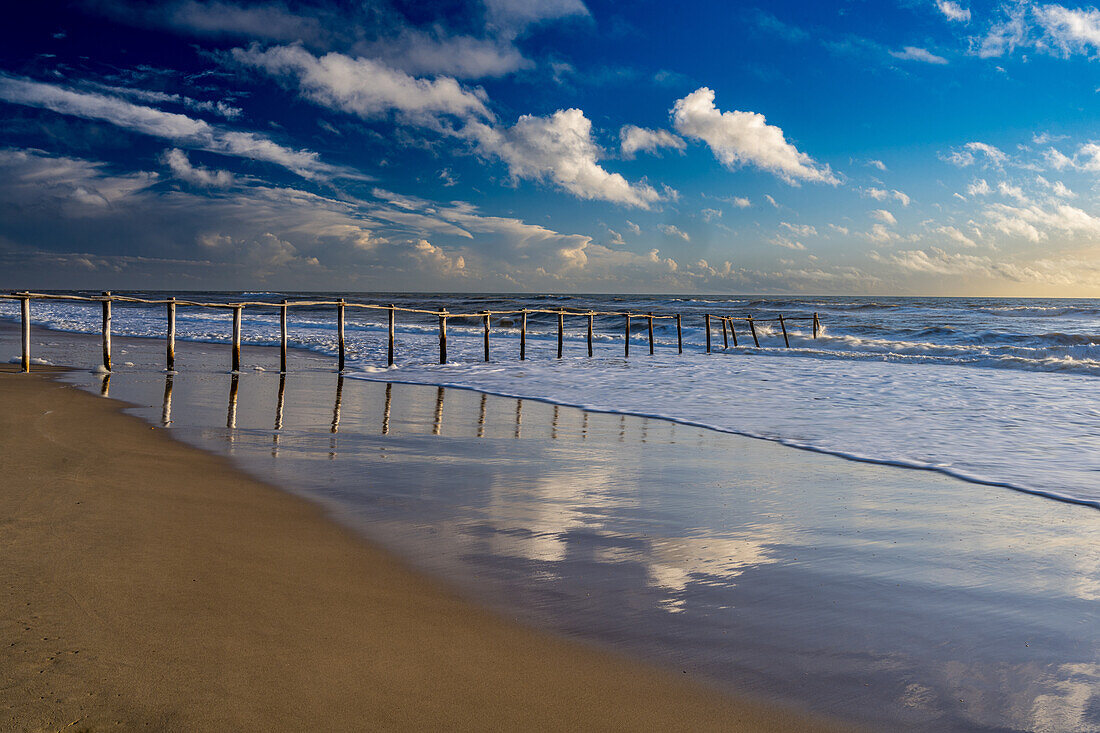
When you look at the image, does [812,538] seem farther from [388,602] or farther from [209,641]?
[209,641]

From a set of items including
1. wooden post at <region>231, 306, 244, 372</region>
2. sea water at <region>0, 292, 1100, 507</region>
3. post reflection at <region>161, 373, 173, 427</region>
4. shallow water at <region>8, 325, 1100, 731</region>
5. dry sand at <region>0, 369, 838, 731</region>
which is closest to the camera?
dry sand at <region>0, 369, 838, 731</region>

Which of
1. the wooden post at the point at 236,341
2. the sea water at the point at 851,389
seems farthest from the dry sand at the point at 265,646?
the wooden post at the point at 236,341

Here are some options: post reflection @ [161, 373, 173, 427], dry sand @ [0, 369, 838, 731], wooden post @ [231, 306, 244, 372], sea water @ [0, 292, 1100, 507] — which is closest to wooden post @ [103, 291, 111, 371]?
post reflection @ [161, 373, 173, 427]

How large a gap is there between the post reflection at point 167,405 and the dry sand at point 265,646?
3.79m

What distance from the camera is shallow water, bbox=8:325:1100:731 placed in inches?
104

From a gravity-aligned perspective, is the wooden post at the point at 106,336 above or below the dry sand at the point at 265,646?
above

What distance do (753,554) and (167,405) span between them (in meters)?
8.05

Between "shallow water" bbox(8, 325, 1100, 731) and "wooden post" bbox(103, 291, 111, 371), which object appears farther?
"wooden post" bbox(103, 291, 111, 371)

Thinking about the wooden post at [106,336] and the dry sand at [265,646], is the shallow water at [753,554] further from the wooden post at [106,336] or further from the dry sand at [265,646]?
the wooden post at [106,336]

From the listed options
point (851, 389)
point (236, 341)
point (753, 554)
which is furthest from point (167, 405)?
point (851, 389)

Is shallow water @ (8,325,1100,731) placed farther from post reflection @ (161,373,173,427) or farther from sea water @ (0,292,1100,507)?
sea water @ (0,292,1100,507)

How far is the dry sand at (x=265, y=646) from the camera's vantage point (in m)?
2.22

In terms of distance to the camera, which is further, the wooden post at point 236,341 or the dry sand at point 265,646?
the wooden post at point 236,341

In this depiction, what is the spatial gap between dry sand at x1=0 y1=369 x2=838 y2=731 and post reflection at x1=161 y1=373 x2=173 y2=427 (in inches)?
149
